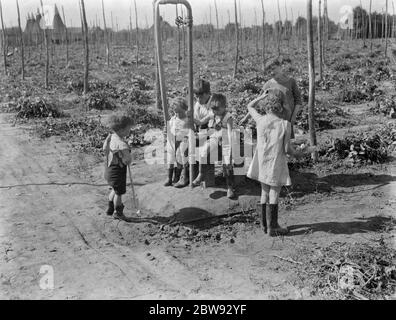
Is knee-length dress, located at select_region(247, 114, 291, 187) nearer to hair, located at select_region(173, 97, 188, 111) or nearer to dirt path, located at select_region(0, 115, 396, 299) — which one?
dirt path, located at select_region(0, 115, 396, 299)

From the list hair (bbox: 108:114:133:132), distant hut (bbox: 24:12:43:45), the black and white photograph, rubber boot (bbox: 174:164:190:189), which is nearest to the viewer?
the black and white photograph

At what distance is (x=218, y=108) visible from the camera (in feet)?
17.6

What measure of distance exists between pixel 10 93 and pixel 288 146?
489 inches

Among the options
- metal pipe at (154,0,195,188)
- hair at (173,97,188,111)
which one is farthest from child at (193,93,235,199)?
hair at (173,97,188,111)

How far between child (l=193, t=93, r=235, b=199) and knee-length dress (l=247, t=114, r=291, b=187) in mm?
889

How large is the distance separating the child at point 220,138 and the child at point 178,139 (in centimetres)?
21

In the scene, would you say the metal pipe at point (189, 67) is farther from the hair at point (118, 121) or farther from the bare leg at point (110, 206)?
the bare leg at point (110, 206)

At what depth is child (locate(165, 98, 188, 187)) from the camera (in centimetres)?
564

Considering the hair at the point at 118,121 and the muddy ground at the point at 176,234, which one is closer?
the muddy ground at the point at 176,234

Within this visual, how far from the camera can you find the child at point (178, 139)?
18.5ft

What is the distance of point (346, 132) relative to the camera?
852 centimetres

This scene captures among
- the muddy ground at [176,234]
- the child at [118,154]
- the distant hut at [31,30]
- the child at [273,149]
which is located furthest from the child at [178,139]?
the distant hut at [31,30]

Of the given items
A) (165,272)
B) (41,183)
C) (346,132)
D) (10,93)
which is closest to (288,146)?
(165,272)
